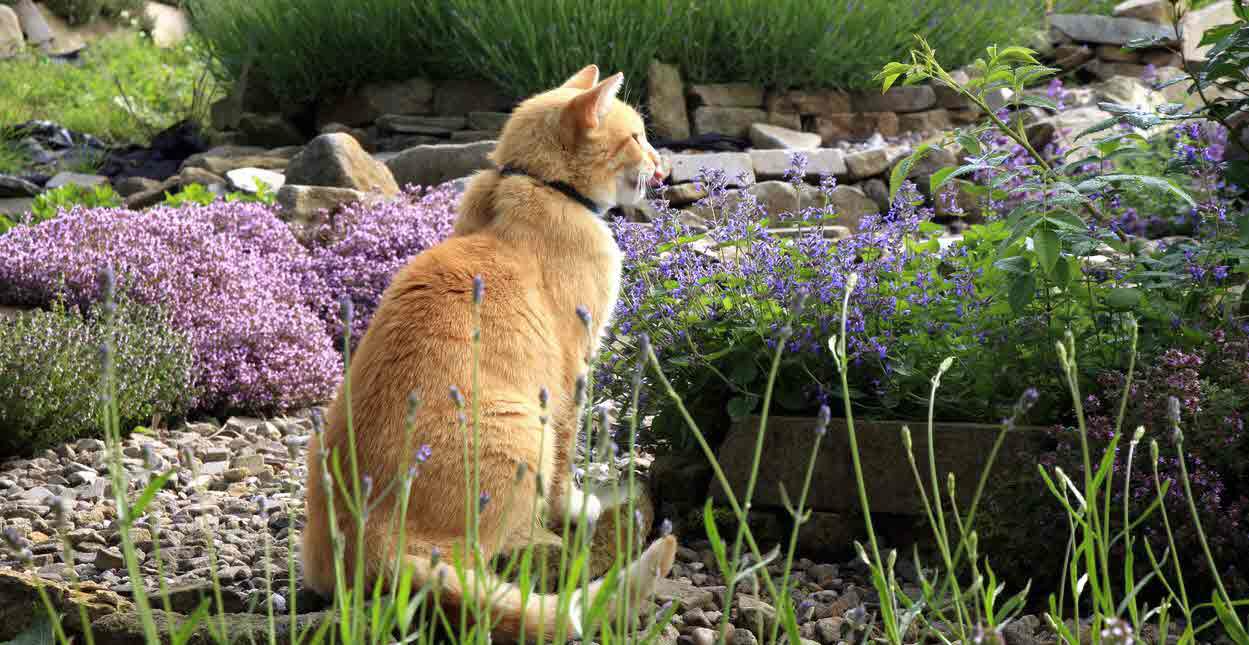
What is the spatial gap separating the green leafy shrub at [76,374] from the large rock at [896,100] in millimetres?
6004

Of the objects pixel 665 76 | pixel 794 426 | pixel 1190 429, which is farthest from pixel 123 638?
pixel 665 76

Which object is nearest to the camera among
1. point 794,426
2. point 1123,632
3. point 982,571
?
point 1123,632

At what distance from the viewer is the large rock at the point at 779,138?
8.34 metres

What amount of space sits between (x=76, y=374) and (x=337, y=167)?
9.64 feet

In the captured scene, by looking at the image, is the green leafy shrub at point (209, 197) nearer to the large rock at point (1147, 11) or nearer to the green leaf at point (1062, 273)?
the green leaf at point (1062, 273)

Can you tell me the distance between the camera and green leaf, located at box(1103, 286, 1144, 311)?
9.84 ft

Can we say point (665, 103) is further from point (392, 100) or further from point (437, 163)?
point (392, 100)

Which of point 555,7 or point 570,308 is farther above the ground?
point 555,7

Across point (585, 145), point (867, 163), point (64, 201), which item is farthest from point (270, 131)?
point (585, 145)

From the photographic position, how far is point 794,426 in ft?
11.0

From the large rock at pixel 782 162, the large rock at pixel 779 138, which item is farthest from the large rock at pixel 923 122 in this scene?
the large rock at pixel 782 162

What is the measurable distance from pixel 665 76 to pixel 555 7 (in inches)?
37.2

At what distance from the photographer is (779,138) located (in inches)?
329

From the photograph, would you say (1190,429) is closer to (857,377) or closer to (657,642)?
(857,377)
